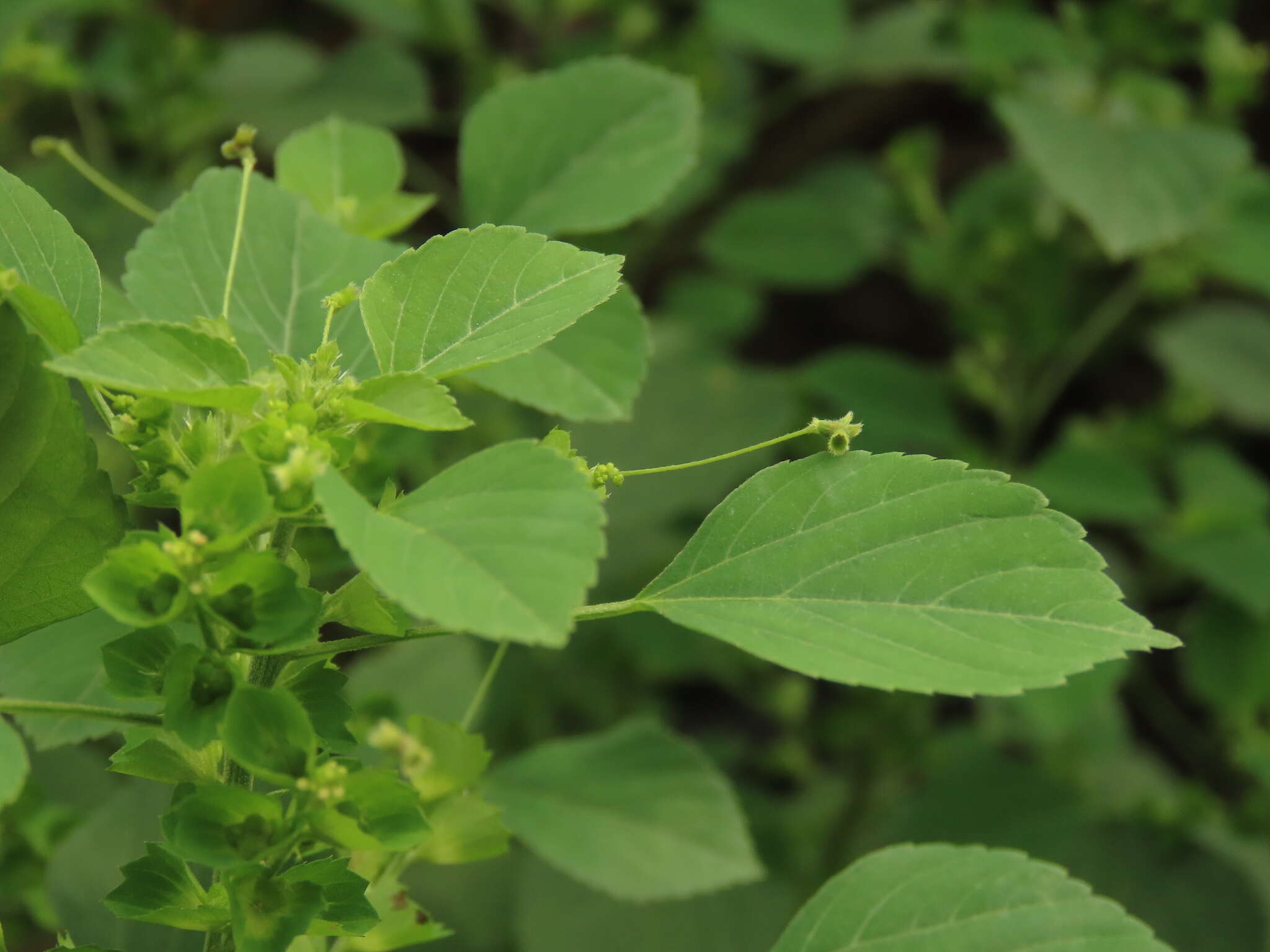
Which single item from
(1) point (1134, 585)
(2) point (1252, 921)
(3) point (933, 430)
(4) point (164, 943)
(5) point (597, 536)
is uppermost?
(5) point (597, 536)

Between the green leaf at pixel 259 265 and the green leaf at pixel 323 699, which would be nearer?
the green leaf at pixel 323 699

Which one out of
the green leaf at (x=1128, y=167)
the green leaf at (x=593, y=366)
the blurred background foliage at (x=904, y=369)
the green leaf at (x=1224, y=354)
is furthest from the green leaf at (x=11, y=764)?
the green leaf at (x=1224, y=354)

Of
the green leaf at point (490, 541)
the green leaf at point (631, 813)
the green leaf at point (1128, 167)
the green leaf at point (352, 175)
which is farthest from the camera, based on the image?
the green leaf at point (1128, 167)

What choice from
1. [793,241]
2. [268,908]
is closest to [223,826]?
[268,908]

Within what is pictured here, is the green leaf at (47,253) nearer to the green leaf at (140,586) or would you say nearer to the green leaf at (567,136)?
the green leaf at (140,586)

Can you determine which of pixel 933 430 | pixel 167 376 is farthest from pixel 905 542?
pixel 933 430

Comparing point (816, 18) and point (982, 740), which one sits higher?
point (816, 18)

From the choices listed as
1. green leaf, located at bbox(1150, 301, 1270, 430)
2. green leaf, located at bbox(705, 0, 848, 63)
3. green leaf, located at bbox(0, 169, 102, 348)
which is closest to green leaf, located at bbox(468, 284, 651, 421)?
green leaf, located at bbox(0, 169, 102, 348)

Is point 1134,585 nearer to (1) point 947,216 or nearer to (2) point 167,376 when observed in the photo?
(1) point 947,216
